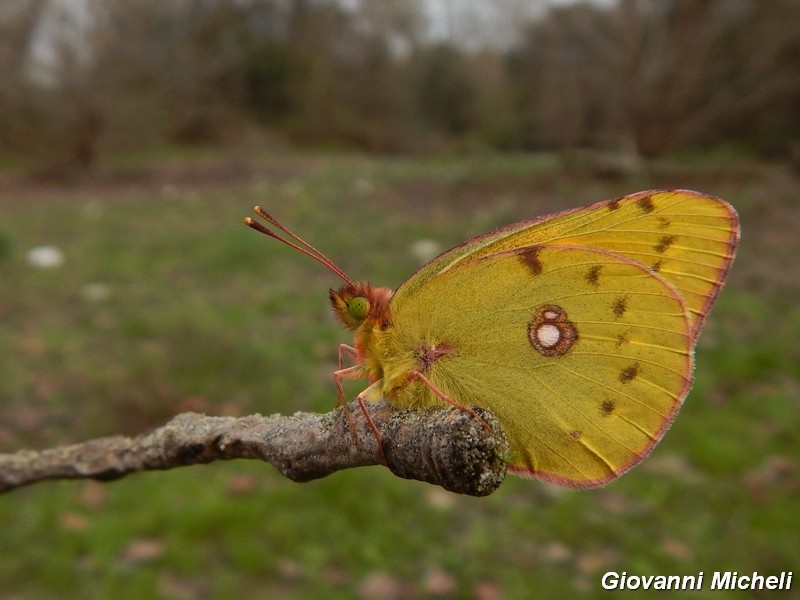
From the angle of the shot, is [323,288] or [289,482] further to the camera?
[323,288]

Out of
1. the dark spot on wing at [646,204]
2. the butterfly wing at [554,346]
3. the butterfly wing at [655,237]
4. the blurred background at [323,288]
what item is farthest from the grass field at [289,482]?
the dark spot on wing at [646,204]

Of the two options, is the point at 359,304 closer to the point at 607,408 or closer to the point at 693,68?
the point at 607,408

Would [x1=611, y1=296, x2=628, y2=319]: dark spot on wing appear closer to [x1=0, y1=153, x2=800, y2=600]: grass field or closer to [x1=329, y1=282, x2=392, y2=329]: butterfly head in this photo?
[x1=329, y1=282, x2=392, y2=329]: butterfly head

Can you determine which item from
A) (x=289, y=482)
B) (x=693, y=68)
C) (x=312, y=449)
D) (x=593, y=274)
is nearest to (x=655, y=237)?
(x=593, y=274)

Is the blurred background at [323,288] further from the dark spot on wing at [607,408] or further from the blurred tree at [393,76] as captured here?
the dark spot on wing at [607,408]

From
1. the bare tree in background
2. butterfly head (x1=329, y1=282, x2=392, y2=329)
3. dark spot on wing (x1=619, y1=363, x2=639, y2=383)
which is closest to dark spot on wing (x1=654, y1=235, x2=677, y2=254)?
dark spot on wing (x1=619, y1=363, x2=639, y2=383)

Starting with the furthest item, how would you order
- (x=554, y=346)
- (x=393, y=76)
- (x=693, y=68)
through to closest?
(x=393, y=76), (x=693, y=68), (x=554, y=346)
